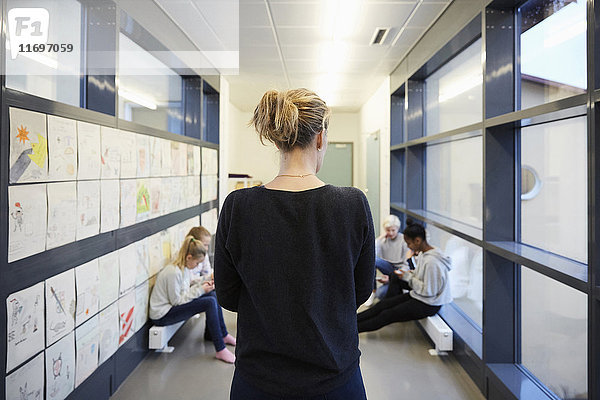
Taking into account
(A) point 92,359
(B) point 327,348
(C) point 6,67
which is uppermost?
(C) point 6,67

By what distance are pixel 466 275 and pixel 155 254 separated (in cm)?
232

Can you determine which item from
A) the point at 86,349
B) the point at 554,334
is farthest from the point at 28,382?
the point at 554,334

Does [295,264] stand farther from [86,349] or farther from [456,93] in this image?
[456,93]

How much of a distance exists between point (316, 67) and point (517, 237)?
319cm

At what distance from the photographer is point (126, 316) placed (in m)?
2.76

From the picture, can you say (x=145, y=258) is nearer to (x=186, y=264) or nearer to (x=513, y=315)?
(x=186, y=264)

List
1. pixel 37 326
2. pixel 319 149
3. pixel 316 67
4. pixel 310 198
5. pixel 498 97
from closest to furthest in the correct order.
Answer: pixel 310 198 → pixel 319 149 → pixel 37 326 → pixel 498 97 → pixel 316 67

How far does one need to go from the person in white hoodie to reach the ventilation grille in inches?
64.2

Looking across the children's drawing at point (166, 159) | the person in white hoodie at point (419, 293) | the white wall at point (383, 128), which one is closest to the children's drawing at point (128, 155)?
the children's drawing at point (166, 159)

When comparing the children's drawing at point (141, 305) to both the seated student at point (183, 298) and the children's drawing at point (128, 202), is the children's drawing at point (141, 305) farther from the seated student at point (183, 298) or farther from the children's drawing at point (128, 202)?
the children's drawing at point (128, 202)

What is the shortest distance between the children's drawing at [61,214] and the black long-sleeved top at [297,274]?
1159 millimetres

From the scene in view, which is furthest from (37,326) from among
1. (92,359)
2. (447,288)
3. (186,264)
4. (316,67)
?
(316,67)

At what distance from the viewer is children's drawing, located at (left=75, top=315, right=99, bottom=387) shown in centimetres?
218

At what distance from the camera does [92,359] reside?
2332 millimetres
